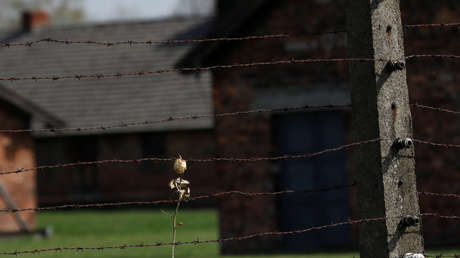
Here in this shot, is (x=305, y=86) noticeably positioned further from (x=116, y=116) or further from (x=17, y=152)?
(x=116, y=116)

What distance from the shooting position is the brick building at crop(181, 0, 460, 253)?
49.1 ft

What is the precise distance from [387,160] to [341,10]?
429 inches

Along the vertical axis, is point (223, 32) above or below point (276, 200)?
above

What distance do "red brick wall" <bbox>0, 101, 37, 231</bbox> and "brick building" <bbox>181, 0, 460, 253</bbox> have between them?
8.98 metres

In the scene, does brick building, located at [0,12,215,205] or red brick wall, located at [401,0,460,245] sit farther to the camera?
brick building, located at [0,12,215,205]

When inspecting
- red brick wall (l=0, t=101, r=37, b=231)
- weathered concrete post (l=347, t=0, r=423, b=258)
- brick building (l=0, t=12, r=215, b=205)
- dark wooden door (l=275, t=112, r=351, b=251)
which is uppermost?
brick building (l=0, t=12, r=215, b=205)

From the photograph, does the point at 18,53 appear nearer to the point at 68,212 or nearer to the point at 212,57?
the point at 68,212

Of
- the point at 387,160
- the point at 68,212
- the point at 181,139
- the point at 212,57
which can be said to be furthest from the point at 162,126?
the point at 387,160

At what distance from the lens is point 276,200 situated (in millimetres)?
15477

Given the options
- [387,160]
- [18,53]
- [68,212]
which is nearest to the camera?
[387,160]

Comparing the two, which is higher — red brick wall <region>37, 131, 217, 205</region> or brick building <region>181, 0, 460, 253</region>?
red brick wall <region>37, 131, 217, 205</region>

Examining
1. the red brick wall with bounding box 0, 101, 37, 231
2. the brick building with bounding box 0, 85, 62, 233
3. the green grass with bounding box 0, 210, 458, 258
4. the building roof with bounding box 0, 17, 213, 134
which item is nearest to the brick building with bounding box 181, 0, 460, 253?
the green grass with bounding box 0, 210, 458, 258

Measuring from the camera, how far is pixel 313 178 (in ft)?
51.1

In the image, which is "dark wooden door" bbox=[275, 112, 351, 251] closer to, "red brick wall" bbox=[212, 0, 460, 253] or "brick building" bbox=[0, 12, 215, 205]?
"red brick wall" bbox=[212, 0, 460, 253]
